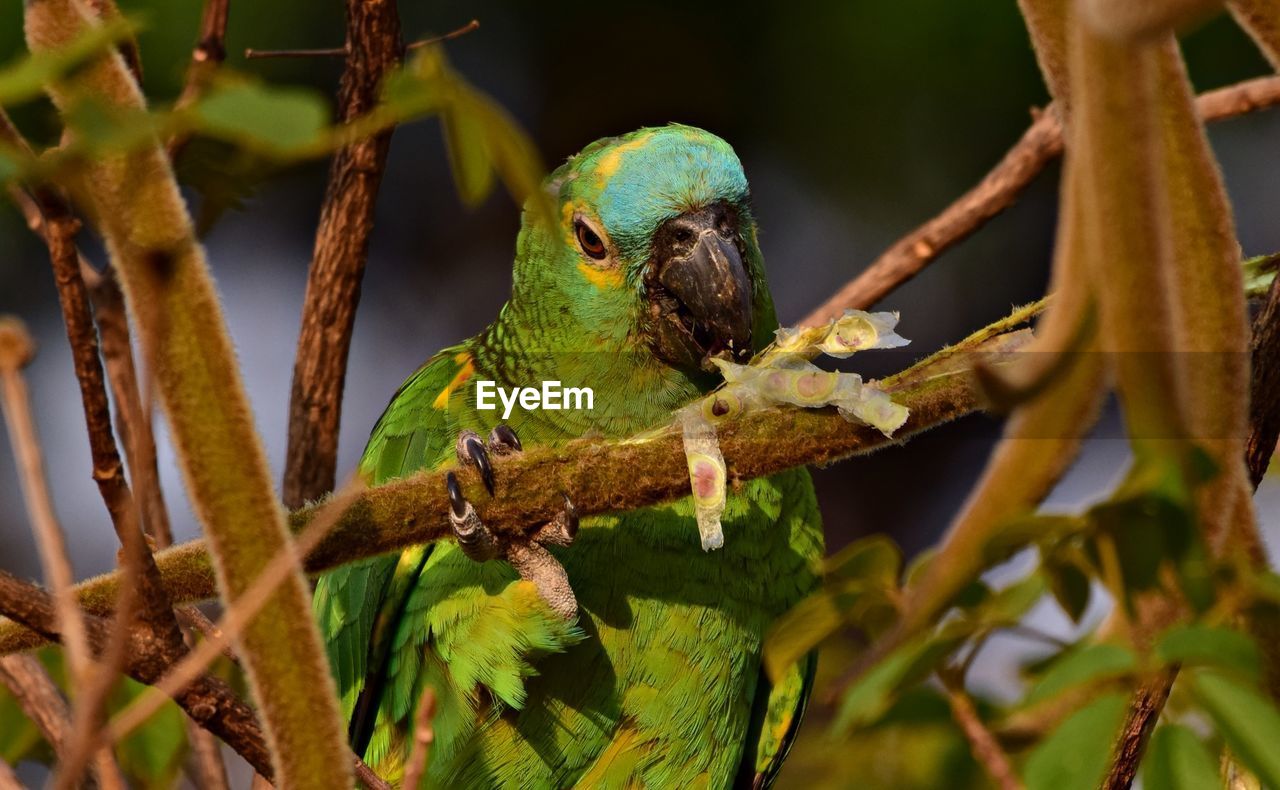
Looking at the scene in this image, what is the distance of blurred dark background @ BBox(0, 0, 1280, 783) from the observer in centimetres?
416

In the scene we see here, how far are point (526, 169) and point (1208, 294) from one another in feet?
1.84

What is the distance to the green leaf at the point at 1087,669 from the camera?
2.72ft

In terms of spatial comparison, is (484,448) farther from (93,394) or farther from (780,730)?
(780,730)

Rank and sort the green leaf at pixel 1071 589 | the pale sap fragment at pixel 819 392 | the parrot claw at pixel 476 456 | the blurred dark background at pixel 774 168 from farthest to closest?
the blurred dark background at pixel 774 168, the parrot claw at pixel 476 456, the pale sap fragment at pixel 819 392, the green leaf at pixel 1071 589

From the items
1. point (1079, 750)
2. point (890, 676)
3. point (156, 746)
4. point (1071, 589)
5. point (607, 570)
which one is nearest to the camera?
point (1079, 750)

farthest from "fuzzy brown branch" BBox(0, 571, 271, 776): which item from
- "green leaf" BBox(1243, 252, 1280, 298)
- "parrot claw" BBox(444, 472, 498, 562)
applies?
"green leaf" BBox(1243, 252, 1280, 298)

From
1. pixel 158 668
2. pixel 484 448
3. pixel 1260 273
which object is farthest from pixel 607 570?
pixel 1260 273

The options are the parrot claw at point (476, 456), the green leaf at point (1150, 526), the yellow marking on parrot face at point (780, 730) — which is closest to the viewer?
the green leaf at point (1150, 526)

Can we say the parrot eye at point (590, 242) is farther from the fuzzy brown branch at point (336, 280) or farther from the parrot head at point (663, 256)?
the fuzzy brown branch at point (336, 280)

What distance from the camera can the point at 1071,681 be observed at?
0.83m

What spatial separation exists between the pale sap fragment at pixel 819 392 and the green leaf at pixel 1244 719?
36cm

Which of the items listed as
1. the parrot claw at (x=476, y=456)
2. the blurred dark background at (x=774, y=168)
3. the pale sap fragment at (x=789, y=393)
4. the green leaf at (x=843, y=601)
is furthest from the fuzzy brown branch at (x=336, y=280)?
the blurred dark background at (x=774, y=168)

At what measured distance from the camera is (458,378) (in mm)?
2199
